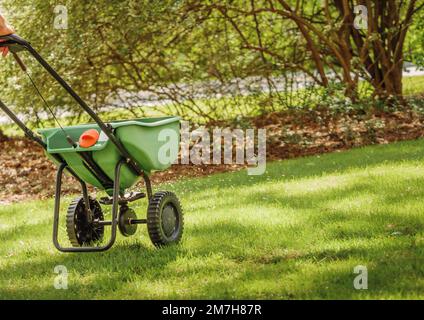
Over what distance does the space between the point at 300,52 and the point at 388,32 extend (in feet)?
3.93

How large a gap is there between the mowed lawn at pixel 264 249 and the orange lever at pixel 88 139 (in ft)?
2.42

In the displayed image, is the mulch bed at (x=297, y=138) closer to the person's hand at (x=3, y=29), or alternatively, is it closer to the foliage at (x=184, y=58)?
the foliage at (x=184, y=58)

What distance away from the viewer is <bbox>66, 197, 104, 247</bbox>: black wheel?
15.9ft

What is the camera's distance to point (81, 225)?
195 inches

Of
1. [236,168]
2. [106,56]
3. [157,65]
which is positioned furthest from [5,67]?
[236,168]

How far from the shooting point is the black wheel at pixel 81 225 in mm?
4852

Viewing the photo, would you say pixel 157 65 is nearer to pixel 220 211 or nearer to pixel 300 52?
pixel 300 52

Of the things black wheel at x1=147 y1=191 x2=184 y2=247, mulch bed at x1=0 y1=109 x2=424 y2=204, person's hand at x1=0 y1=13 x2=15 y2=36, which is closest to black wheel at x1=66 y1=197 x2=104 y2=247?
black wheel at x1=147 y1=191 x2=184 y2=247

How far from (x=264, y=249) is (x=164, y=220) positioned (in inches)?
28.5

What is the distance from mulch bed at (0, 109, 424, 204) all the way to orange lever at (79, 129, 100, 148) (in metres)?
3.74

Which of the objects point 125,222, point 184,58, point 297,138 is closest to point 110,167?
point 125,222

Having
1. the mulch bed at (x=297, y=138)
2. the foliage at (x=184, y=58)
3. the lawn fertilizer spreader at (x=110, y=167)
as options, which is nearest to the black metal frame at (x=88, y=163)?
the lawn fertilizer spreader at (x=110, y=167)

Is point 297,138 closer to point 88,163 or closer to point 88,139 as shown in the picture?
point 88,163

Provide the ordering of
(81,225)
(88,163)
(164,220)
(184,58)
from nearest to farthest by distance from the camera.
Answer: (88,163)
(164,220)
(81,225)
(184,58)
